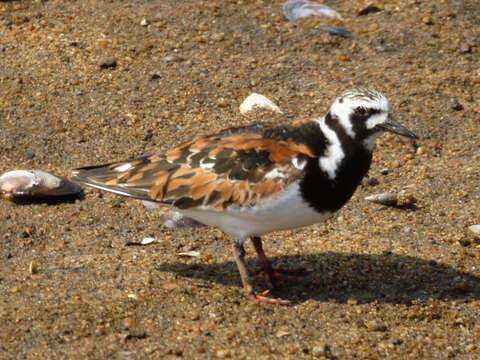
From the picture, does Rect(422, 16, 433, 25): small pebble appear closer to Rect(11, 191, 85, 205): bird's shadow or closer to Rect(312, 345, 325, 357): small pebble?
Rect(11, 191, 85, 205): bird's shadow

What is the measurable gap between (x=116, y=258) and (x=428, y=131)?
9.11 ft

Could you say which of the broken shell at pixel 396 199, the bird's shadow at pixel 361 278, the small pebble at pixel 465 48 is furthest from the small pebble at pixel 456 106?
the bird's shadow at pixel 361 278

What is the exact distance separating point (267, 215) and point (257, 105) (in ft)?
7.42

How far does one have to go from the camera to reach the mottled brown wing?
4.16m

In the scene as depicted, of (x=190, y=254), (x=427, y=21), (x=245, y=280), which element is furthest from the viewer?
(x=427, y=21)

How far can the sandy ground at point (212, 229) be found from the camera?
4164 mm

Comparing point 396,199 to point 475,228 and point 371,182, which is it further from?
point 475,228

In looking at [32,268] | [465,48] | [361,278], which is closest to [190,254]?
[32,268]

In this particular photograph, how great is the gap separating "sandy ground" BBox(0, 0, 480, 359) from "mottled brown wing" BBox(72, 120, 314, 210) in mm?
593

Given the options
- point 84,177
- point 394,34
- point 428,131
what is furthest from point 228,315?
point 394,34

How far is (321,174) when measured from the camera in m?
4.12

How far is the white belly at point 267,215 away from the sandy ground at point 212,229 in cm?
47

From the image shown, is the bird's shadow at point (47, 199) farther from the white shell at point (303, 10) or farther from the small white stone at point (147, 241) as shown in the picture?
the white shell at point (303, 10)

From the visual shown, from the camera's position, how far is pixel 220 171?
4.28 m
